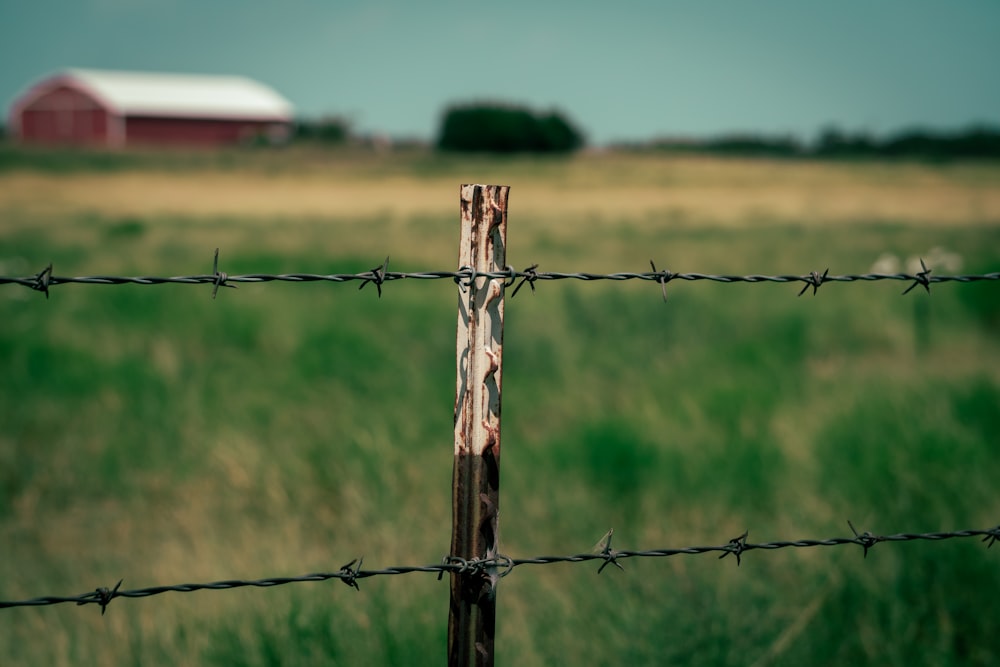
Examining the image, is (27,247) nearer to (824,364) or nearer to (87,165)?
(824,364)

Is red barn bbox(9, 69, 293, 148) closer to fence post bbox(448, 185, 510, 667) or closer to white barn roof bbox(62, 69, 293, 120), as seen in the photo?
white barn roof bbox(62, 69, 293, 120)

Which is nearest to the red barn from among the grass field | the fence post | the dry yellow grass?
the dry yellow grass

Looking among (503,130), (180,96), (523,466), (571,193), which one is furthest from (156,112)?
(523,466)

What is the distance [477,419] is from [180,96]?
7313 centimetres

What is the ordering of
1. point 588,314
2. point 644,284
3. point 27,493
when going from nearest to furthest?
point 27,493
point 588,314
point 644,284

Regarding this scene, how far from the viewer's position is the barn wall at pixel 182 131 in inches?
2707

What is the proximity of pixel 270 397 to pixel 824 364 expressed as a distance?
5174mm

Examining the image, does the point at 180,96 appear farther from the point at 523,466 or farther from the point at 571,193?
the point at 523,466

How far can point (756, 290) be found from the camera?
41.2 ft

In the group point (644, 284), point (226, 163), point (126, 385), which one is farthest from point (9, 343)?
point (226, 163)

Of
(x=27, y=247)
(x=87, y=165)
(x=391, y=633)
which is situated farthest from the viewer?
(x=87, y=165)

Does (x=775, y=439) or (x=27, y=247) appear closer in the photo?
(x=775, y=439)

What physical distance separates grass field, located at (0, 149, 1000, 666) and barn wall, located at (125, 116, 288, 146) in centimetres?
5726

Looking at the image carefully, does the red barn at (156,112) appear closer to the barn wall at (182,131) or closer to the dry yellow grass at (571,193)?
the barn wall at (182,131)
